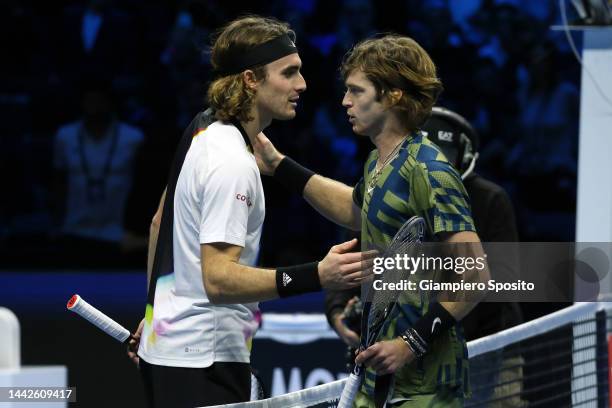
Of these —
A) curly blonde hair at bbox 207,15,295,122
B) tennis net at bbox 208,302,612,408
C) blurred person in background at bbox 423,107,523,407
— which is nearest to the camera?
curly blonde hair at bbox 207,15,295,122

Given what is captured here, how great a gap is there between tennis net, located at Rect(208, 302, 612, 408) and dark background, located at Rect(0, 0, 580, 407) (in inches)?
89.0

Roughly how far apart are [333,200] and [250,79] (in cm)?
62

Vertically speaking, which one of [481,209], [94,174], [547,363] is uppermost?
[94,174]

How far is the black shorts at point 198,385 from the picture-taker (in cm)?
339

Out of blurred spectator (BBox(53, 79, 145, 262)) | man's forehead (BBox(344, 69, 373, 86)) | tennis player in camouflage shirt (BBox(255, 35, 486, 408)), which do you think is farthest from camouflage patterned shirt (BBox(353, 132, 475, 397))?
blurred spectator (BBox(53, 79, 145, 262))

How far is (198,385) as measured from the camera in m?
3.39

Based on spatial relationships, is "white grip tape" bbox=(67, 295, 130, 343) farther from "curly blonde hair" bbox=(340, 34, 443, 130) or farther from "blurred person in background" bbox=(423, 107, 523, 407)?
"blurred person in background" bbox=(423, 107, 523, 407)

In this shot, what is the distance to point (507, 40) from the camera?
29.0ft

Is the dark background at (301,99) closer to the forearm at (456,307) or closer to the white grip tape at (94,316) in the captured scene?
the white grip tape at (94,316)

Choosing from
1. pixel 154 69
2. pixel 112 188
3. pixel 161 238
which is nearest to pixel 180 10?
pixel 154 69

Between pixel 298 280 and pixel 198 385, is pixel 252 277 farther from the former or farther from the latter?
pixel 198 385

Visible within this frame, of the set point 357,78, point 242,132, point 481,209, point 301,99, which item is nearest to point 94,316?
point 242,132

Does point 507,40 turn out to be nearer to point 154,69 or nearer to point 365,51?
point 154,69

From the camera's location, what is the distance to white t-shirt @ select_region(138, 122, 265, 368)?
10.8ft
